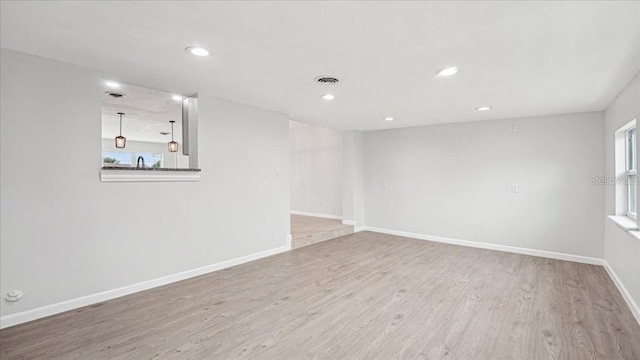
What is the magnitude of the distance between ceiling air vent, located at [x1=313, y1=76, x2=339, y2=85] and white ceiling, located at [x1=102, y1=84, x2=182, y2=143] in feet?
7.17

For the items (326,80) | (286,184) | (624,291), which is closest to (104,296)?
(286,184)

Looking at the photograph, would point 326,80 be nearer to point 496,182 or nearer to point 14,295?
point 14,295

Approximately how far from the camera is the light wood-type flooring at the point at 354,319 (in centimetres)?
212

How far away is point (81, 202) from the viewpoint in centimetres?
276

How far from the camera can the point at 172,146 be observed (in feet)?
25.8

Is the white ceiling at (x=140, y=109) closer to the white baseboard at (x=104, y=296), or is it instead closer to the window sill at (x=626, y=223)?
the white baseboard at (x=104, y=296)

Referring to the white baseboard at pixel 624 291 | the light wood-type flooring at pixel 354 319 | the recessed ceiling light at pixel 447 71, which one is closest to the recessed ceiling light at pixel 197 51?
the recessed ceiling light at pixel 447 71

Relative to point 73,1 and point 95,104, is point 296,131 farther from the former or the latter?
point 73,1

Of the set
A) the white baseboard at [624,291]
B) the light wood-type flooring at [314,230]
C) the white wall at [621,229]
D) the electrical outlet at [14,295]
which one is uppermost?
the white wall at [621,229]

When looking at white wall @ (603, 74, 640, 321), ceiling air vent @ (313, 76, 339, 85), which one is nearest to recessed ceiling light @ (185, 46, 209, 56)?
ceiling air vent @ (313, 76, 339, 85)

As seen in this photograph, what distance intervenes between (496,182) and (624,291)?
88.5 inches

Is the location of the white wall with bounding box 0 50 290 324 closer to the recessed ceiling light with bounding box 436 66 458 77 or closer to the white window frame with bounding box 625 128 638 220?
the recessed ceiling light with bounding box 436 66 458 77

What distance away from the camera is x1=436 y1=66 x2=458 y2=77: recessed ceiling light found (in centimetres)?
269

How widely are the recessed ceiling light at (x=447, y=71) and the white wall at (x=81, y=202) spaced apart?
2.60 meters
